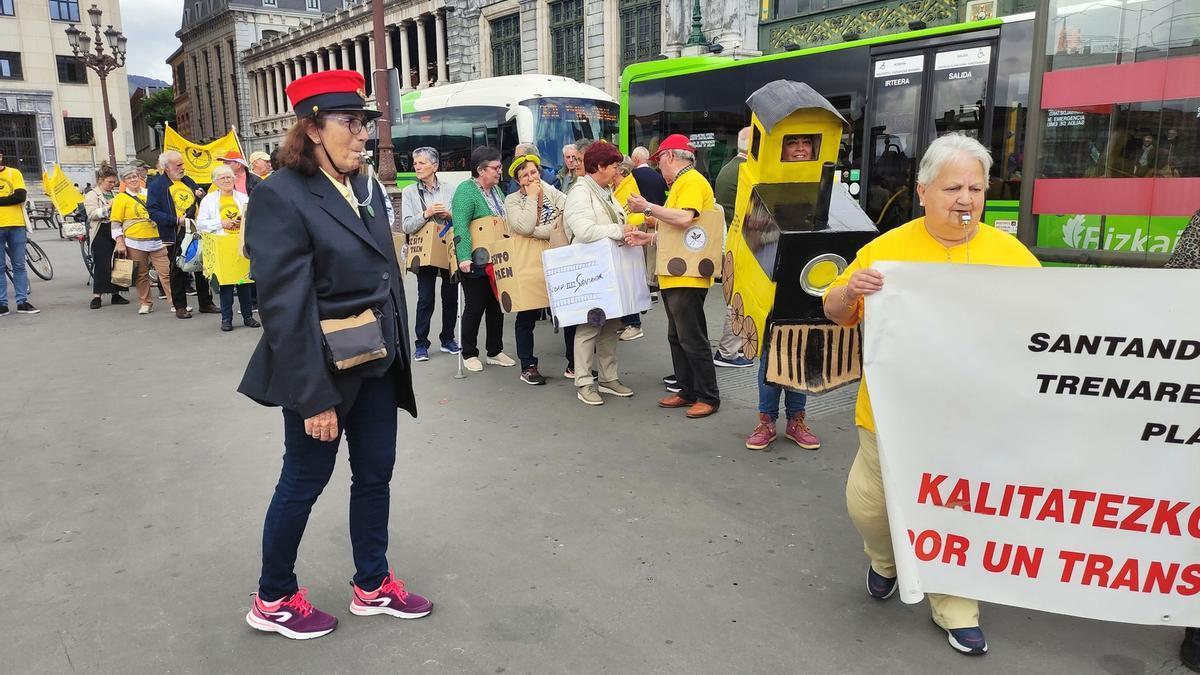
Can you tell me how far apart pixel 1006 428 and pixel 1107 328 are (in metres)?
0.42

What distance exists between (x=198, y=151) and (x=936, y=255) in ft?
35.6

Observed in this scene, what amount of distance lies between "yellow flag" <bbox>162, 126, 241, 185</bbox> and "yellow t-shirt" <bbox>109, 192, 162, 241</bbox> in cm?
84

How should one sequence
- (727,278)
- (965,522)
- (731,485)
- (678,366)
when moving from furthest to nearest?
(678,366) < (727,278) < (731,485) < (965,522)

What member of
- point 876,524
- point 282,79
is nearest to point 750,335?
point 876,524

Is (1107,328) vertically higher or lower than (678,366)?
higher

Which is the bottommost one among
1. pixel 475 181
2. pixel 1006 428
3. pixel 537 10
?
pixel 1006 428

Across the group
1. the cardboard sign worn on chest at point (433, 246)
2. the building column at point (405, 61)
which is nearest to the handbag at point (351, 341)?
the cardboard sign worn on chest at point (433, 246)

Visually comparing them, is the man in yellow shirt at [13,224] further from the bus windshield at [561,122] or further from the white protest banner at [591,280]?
the bus windshield at [561,122]

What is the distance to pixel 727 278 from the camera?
16.5ft

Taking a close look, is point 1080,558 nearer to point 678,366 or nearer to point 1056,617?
point 1056,617

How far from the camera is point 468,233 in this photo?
6.80 metres

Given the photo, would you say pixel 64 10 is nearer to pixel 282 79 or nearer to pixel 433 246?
pixel 282 79

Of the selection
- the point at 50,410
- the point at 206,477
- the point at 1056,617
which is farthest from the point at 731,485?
the point at 50,410

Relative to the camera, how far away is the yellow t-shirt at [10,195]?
995 centimetres
